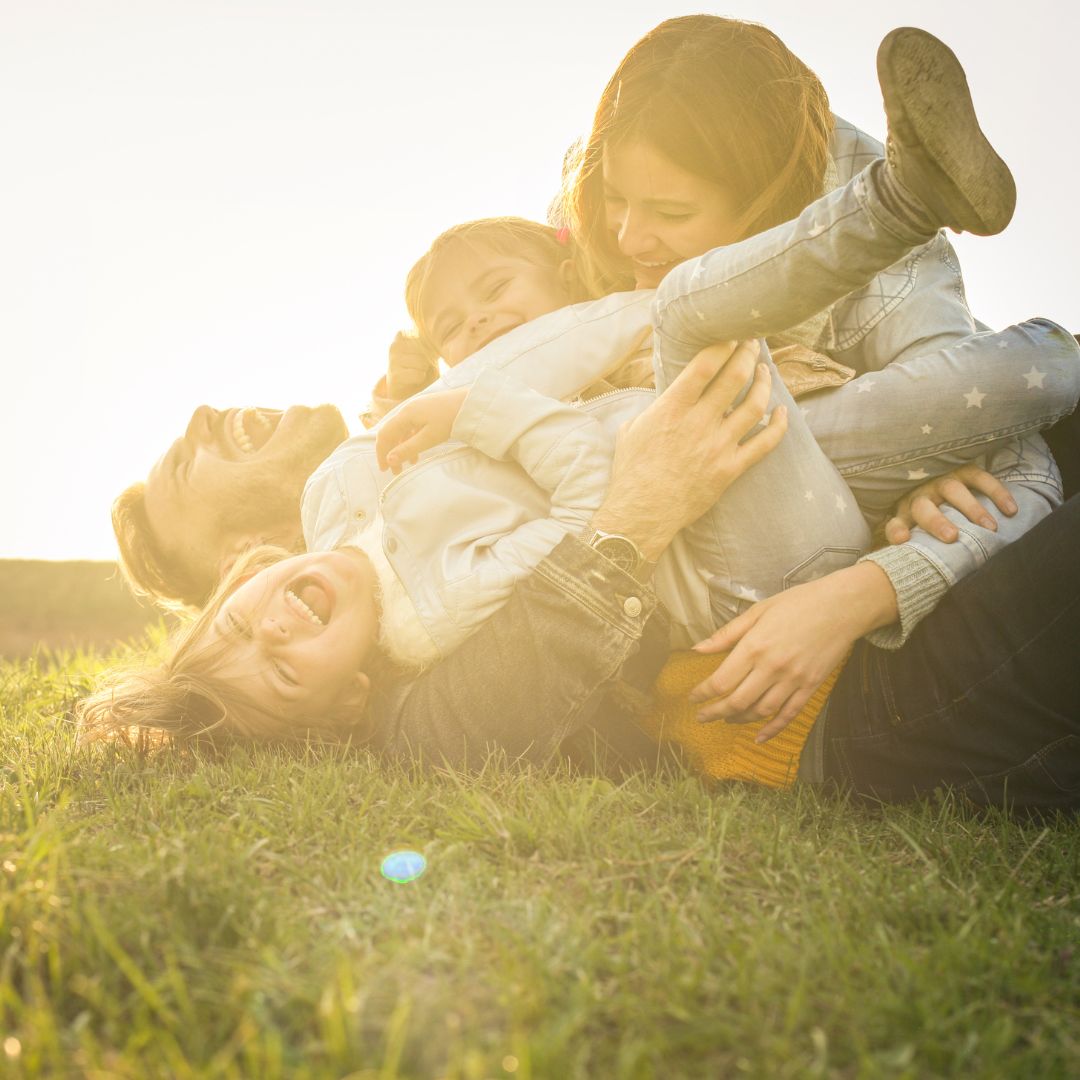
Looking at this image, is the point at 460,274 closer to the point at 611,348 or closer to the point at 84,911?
the point at 611,348

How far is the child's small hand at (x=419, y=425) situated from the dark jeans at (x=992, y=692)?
133 cm

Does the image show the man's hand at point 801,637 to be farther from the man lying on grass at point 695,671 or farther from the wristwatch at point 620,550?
the wristwatch at point 620,550

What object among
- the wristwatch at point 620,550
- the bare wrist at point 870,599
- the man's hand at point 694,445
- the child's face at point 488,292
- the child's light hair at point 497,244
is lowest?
the bare wrist at point 870,599

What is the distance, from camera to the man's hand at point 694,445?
2166mm

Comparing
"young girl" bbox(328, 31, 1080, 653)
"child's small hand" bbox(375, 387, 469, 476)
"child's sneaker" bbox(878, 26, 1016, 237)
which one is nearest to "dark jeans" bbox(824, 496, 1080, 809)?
"young girl" bbox(328, 31, 1080, 653)

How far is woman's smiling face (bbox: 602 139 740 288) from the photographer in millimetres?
2641

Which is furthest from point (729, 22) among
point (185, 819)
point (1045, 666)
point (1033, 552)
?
point (185, 819)

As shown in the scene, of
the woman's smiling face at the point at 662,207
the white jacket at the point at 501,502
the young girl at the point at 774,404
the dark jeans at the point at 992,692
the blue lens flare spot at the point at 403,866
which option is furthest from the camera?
the woman's smiling face at the point at 662,207

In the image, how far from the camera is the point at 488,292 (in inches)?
130

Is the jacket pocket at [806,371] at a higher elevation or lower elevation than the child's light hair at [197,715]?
higher

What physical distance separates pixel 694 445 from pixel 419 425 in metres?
0.85

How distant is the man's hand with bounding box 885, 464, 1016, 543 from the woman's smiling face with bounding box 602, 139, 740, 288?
96cm

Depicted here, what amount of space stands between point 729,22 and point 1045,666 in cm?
208

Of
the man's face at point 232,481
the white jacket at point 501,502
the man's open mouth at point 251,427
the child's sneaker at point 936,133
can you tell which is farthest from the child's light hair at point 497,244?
the child's sneaker at point 936,133
